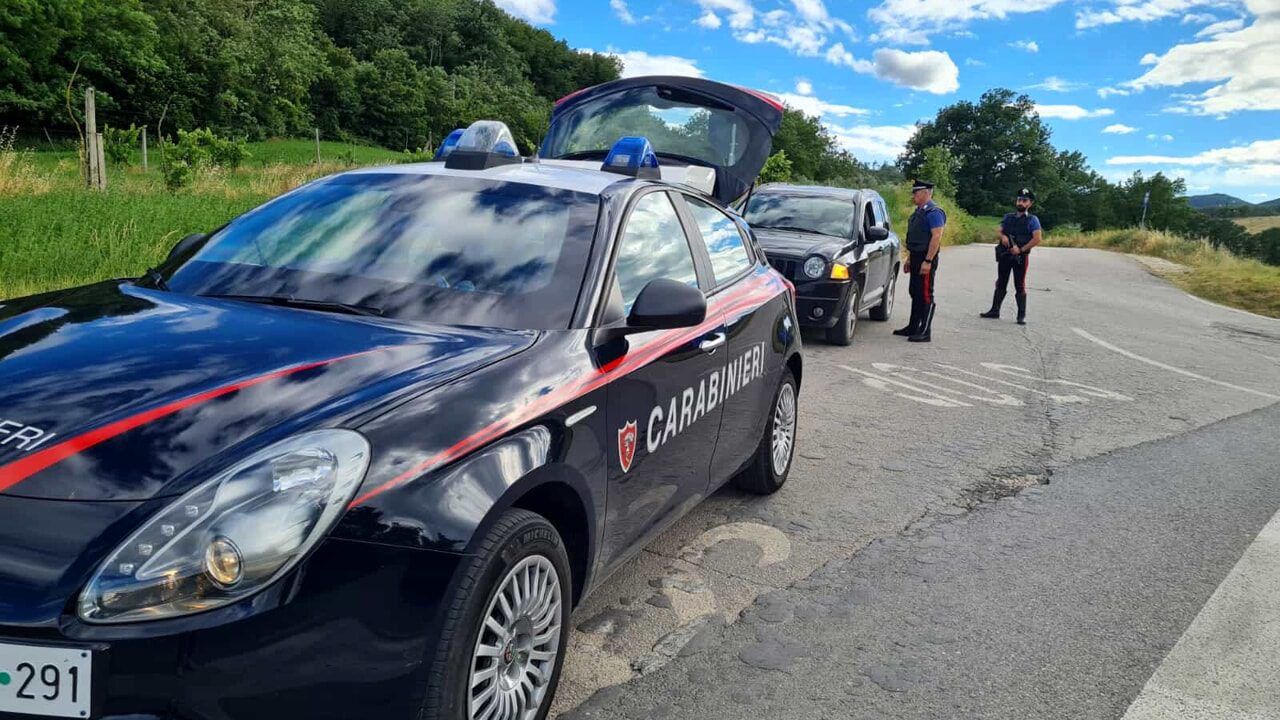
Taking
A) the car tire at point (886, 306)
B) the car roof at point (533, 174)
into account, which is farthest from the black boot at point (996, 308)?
the car roof at point (533, 174)

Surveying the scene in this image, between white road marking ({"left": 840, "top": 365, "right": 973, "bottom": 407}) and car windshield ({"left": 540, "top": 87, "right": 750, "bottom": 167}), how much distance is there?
2.24m

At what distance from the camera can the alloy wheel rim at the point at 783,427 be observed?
16.1 ft

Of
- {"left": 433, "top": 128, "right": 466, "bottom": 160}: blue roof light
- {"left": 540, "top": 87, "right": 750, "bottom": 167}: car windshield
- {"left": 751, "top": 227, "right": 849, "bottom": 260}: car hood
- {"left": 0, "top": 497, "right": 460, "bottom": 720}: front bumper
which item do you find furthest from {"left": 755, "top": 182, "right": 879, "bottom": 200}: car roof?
{"left": 0, "top": 497, "right": 460, "bottom": 720}: front bumper

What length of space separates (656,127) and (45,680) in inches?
302

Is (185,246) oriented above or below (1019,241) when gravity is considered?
below

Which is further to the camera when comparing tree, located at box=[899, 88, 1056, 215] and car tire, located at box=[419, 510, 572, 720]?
tree, located at box=[899, 88, 1056, 215]

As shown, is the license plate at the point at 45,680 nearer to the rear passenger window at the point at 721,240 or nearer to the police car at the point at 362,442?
the police car at the point at 362,442

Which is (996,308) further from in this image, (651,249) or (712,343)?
(651,249)

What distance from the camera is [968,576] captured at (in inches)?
161

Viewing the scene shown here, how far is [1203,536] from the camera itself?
4.79 meters

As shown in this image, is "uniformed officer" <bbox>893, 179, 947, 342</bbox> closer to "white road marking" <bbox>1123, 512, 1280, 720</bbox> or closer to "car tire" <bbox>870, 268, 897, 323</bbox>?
"car tire" <bbox>870, 268, 897, 323</bbox>

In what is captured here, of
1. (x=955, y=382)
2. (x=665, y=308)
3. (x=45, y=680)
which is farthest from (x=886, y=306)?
(x=45, y=680)

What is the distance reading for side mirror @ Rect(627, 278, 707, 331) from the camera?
3047mm

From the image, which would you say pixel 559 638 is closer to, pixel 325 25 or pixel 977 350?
pixel 977 350
